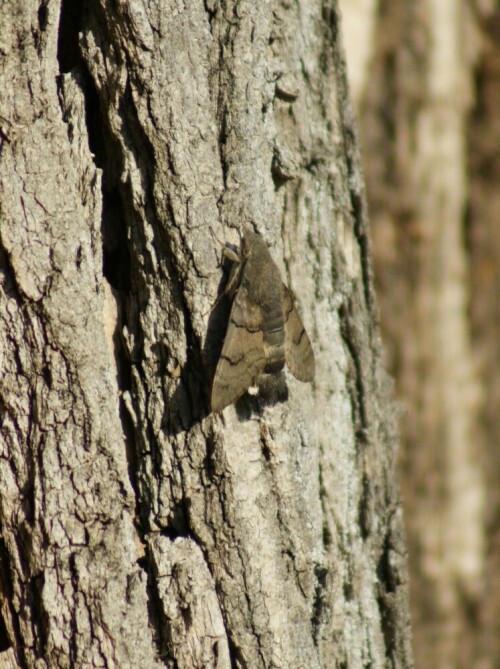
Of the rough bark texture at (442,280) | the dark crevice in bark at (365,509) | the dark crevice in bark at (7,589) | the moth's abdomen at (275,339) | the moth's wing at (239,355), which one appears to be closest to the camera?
the moth's wing at (239,355)

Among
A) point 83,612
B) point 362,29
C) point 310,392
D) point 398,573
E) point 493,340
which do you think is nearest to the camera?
point 83,612

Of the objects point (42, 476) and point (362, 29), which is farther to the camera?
point (362, 29)

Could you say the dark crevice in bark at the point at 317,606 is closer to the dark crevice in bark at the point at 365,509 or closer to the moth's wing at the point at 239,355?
the dark crevice in bark at the point at 365,509

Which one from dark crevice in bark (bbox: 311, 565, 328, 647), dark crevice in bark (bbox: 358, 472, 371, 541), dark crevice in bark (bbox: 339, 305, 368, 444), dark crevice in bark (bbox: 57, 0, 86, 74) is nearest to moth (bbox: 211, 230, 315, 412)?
dark crevice in bark (bbox: 339, 305, 368, 444)

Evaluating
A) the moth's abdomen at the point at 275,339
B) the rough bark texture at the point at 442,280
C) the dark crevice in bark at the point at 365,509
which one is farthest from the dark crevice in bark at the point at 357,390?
the rough bark texture at the point at 442,280

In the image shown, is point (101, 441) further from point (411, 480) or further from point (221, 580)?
point (411, 480)

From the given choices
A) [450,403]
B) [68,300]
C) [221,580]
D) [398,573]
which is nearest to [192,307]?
[68,300]
